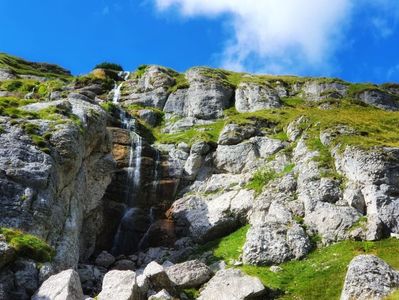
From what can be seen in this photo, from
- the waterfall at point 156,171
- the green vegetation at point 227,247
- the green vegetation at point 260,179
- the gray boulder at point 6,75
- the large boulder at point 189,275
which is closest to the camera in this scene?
the large boulder at point 189,275

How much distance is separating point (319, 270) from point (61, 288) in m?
19.7

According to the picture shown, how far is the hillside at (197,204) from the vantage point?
1216 inches

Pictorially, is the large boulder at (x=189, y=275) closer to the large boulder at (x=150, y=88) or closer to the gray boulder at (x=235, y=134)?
the gray boulder at (x=235, y=134)

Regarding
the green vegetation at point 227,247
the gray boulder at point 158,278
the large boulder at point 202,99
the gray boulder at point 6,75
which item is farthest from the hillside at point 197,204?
the gray boulder at point 6,75

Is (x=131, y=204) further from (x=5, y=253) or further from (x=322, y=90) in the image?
(x=322, y=90)

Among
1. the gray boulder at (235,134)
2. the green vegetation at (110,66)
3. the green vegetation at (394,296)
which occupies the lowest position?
the green vegetation at (394,296)

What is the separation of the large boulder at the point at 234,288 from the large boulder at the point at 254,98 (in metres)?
50.0

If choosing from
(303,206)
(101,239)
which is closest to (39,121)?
(101,239)

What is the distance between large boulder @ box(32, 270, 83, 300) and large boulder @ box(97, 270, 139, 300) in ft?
6.64

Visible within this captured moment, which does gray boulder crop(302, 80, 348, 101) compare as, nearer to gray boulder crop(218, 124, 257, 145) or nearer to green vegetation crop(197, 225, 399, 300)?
gray boulder crop(218, 124, 257, 145)

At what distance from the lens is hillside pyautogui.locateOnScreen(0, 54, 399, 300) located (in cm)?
3088

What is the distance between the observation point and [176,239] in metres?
50.2

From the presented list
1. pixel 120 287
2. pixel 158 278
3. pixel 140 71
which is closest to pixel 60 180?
pixel 158 278

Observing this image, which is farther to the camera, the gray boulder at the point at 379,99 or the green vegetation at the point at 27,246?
the gray boulder at the point at 379,99
